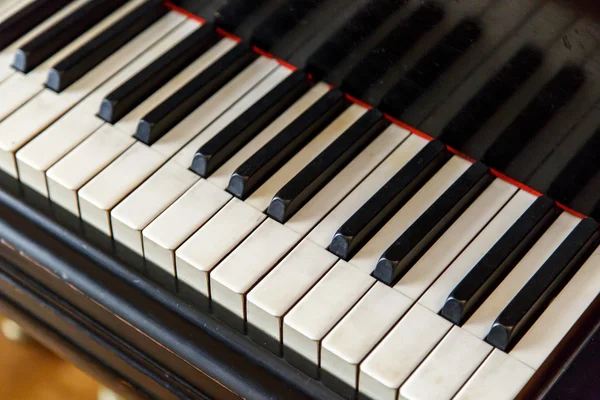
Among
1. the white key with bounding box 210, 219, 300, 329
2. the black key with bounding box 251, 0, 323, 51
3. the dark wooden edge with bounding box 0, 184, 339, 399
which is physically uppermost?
the black key with bounding box 251, 0, 323, 51

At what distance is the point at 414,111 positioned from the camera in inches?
51.7

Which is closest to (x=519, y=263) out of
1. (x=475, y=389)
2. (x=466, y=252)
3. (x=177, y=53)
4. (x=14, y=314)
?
(x=466, y=252)

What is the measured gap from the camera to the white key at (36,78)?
1.36 m

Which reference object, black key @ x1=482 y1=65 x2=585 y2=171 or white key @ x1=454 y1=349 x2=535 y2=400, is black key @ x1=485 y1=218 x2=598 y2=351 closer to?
white key @ x1=454 y1=349 x2=535 y2=400

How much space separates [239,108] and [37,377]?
0.59 metres

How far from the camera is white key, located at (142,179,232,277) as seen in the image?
1195mm

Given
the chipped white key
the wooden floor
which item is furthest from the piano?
the wooden floor

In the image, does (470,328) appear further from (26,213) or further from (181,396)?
→ (26,213)

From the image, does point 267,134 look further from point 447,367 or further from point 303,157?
point 447,367

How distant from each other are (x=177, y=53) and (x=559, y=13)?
1.95 feet

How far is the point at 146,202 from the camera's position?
123 cm

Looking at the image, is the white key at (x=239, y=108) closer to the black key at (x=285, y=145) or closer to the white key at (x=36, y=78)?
the black key at (x=285, y=145)

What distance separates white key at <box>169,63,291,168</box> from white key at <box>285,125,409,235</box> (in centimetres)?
18

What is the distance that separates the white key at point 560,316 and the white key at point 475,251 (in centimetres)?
11
